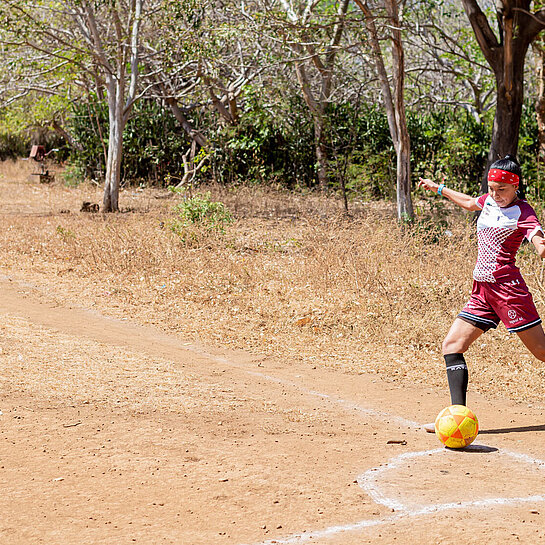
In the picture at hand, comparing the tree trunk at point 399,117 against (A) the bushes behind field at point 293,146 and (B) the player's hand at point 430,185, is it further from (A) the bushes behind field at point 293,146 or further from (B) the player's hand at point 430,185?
(B) the player's hand at point 430,185

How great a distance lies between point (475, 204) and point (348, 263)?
15.2 feet

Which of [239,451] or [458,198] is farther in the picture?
[458,198]

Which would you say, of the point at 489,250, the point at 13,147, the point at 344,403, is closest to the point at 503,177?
the point at 489,250

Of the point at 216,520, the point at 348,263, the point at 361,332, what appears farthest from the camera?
the point at 348,263

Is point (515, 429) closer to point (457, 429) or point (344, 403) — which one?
point (457, 429)

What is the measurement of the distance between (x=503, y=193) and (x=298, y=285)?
16.7 feet

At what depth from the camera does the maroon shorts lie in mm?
5055

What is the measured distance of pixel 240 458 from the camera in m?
4.72

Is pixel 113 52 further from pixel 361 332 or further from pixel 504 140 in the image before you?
pixel 361 332

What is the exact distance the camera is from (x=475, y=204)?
551 cm

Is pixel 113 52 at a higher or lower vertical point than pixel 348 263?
higher

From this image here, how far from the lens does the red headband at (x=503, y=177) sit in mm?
5047

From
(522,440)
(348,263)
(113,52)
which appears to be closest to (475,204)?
(522,440)

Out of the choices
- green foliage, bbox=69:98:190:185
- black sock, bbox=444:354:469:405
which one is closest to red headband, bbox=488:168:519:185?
black sock, bbox=444:354:469:405
